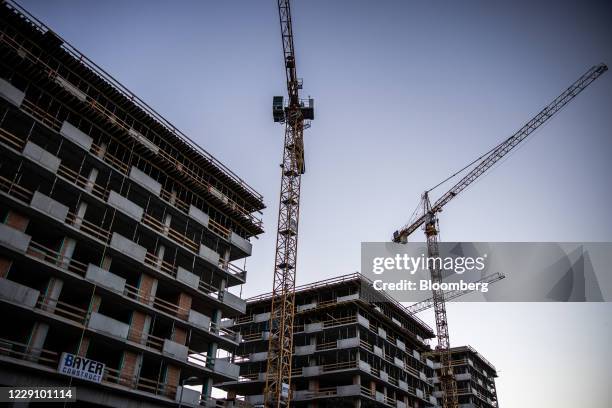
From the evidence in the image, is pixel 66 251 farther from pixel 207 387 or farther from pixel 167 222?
pixel 207 387

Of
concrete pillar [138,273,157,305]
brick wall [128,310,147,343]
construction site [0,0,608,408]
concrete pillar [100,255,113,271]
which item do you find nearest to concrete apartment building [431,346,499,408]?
construction site [0,0,608,408]

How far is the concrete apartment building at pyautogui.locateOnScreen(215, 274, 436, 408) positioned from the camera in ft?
160

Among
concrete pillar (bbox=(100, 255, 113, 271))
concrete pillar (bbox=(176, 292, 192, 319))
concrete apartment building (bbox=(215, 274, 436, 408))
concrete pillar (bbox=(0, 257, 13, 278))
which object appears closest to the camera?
concrete pillar (bbox=(0, 257, 13, 278))

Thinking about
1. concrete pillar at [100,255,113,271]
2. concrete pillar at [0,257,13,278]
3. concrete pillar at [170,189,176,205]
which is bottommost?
concrete pillar at [0,257,13,278]

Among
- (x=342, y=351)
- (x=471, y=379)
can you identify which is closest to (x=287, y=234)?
(x=342, y=351)

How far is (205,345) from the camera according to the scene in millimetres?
37438

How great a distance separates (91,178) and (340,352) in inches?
1274

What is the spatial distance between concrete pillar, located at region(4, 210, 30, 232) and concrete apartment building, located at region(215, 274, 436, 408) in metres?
29.1

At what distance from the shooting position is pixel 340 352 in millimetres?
50406

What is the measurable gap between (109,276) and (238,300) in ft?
41.0

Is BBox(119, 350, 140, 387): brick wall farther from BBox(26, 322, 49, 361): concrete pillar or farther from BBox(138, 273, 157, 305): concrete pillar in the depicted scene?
BBox(26, 322, 49, 361): concrete pillar

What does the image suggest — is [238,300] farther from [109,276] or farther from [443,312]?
[443,312]

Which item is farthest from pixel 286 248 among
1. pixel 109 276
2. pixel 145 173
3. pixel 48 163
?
pixel 48 163

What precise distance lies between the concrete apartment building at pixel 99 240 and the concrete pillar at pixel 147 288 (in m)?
0.07
